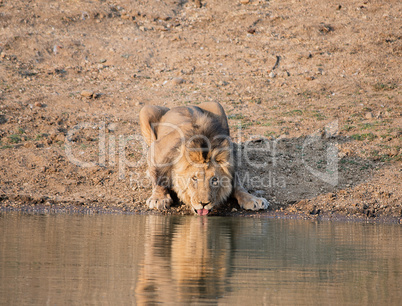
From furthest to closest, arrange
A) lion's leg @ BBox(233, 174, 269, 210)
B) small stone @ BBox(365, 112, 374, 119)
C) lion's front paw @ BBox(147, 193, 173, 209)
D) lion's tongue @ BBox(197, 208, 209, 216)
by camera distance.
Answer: small stone @ BBox(365, 112, 374, 119)
lion's leg @ BBox(233, 174, 269, 210)
lion's front paw @ BBox(147, 193, 173, 209)
lion's tongue @ BBox(197, 208, 209, 216)

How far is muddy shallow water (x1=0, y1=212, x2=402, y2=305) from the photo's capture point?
464 centimetres

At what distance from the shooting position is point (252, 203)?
924cm

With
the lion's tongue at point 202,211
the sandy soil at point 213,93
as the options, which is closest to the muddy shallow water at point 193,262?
the lion's tongue at point 202,211

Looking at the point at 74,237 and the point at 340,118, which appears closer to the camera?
the point at 74,237

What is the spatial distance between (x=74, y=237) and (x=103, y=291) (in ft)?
7.46

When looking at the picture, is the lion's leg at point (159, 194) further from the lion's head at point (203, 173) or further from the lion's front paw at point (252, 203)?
the lion's front paw at point (252, 203)

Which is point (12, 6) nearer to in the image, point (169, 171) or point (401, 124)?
point (169, 171)

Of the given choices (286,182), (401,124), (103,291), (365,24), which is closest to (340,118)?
(401,124)

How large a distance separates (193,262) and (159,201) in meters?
3.48

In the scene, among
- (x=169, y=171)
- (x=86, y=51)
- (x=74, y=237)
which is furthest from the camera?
(x=86, y=51)

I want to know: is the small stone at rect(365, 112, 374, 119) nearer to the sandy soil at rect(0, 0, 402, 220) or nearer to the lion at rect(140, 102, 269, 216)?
the sandy soil at rect(0, 0, 402, 220)

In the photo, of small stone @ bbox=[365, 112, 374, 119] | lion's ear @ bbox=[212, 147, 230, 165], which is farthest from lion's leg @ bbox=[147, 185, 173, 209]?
small stone @ bbox=[365, 112, 374, 119]

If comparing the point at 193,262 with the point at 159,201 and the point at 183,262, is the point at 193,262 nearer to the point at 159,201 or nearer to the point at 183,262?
the point at 183,262

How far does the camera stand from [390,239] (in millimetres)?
7297
